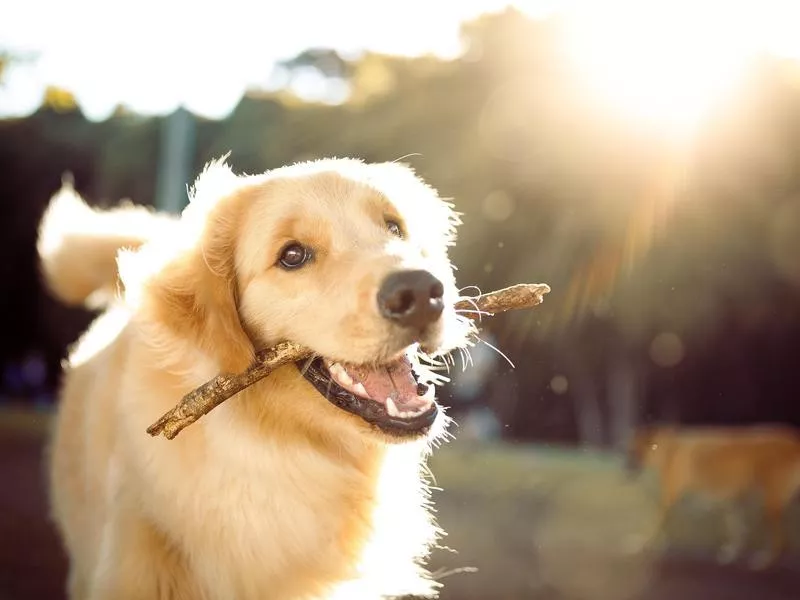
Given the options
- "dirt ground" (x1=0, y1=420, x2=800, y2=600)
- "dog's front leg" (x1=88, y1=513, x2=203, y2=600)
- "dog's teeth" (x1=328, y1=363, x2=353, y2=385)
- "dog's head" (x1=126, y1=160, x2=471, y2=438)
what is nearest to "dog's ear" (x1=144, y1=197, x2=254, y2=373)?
"dog's head" (x1=126, y1=160, x2=471, y2=438)

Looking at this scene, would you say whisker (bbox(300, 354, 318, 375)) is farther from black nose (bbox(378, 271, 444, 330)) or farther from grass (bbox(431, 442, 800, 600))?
grass (bbox(431, 442, 800, 600))

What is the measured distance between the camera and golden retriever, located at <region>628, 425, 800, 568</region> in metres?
8.90

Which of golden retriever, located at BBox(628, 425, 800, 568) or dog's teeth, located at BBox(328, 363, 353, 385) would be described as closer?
dog's teeth, located at BBox(328, 363, 353, 385)

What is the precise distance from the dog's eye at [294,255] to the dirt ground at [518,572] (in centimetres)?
362

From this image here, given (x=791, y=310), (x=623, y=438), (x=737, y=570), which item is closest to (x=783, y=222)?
(x=791, y=310)

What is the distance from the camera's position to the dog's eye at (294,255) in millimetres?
3184

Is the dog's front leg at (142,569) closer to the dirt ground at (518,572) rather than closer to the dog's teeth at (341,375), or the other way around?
the dog's teeth at (341,375)

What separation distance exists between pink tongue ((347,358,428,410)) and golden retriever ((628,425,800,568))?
665 cm

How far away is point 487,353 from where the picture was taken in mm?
14148

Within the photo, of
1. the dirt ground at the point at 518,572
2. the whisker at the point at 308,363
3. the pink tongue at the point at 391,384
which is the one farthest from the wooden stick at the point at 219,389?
the dirt ground at the point at 518,572

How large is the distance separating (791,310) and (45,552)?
999 cm

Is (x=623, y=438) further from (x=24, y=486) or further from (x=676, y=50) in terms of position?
(x=24, y=486)

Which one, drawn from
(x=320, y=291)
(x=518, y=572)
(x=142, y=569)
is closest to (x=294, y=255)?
(x=320, y=291)

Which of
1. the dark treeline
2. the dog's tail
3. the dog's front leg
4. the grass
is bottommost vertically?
the dog's front leg
